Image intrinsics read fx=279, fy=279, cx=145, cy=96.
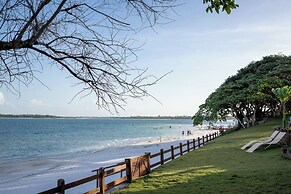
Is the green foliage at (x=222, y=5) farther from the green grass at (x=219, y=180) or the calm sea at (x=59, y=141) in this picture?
the calm sea at (x=59, y=141)

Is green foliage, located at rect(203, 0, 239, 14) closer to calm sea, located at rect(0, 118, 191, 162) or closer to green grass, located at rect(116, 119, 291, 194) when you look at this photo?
green grass, located at rect(116, 119, 291, 194)

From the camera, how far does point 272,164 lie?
10.4m

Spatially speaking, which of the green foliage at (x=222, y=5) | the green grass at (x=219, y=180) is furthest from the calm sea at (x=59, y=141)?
the green foliage at (x=222, y=5)

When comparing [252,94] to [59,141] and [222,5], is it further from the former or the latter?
[59,141]

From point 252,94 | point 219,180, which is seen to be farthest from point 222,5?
point 252,94

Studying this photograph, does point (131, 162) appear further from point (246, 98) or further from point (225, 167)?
point (246, 98)

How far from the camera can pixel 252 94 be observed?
30.8 metres

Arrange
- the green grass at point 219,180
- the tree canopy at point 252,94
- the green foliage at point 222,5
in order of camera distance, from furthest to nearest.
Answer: the tree canopy at point 252,94, the green grass at point 219,180, the green foliage at point 222,5

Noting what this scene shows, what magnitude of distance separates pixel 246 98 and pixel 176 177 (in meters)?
24.2

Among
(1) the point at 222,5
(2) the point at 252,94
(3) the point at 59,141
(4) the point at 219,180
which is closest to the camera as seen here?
(1) the point at 222,5

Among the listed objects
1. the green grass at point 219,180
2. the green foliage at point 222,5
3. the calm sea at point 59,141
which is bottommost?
the calm sea at point 59,141

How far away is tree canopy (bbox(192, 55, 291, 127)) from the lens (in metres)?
30.7

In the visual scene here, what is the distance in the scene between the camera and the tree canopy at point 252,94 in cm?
3067

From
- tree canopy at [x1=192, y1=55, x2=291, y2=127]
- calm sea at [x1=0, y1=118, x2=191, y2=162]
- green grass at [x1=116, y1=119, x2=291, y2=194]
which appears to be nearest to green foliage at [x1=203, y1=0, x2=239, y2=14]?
green grass at [x1=116, y1=119, x2=291, y2=194]
